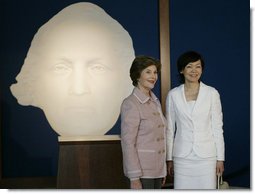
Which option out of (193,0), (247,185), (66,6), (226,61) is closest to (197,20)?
(193,0)

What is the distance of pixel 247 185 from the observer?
1759 mm

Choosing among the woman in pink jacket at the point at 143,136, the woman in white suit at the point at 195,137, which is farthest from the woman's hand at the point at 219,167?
the woman in pink jacket at the point at 143,136

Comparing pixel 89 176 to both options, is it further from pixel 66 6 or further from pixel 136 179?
pixel 66 6

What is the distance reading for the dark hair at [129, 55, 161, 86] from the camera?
5.51 feet

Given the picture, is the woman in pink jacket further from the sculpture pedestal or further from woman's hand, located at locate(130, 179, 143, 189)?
the sculpture pedestal

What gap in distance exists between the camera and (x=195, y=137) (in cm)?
167

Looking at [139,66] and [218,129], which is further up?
[139,66]

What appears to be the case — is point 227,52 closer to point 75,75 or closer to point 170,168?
point 170,168

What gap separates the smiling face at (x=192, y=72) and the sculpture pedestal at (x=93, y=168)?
1.60 ft

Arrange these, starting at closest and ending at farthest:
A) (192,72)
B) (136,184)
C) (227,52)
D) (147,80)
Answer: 1. (136,184)
2. (147,80)
3. (192,72)
4. (227,52)

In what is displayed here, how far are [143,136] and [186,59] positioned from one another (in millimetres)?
497

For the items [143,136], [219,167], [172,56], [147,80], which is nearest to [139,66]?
[147,80]

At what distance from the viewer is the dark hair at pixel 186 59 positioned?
1.79 metres

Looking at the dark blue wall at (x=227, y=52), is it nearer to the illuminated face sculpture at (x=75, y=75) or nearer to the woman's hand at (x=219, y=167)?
the woman's hand at (x=219, y=167)
